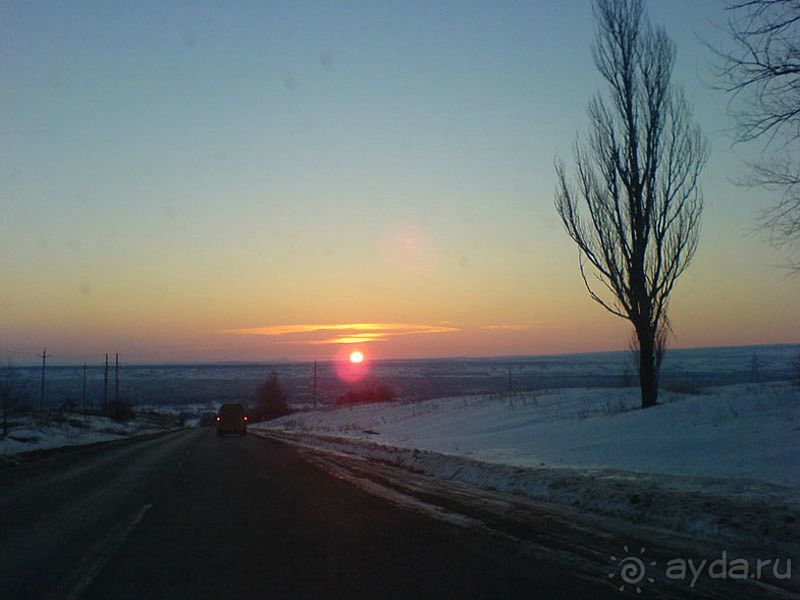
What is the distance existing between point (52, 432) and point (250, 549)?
4588 centimetres

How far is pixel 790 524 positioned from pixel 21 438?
139 feet

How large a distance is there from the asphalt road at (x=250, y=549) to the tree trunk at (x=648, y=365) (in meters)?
12.0

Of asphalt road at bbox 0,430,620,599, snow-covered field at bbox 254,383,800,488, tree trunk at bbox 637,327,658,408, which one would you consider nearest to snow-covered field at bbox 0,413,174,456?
snow-covered field at bbox 254,383,800,488

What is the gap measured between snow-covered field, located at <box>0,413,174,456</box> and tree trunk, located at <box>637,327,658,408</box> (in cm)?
2544

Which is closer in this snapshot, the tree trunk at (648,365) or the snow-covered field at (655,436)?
the snow-covered field at (655,436)

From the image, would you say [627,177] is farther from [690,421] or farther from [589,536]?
[589,536]

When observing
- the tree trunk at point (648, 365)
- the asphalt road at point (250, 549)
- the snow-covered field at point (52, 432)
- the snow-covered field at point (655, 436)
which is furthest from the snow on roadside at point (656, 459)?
the snow-covered field at point (52, 432)

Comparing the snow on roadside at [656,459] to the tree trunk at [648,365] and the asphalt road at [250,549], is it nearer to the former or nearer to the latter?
the tree trunk at [648,365]

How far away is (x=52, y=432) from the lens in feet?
161

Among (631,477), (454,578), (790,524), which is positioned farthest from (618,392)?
(454,578)

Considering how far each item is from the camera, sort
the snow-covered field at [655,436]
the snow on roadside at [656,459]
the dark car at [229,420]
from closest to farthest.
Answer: the snow on roadside at [656,459] < the snow-covered field at [655,436] < the dark car at [229,420]

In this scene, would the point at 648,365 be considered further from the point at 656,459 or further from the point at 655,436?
the point at 656,459

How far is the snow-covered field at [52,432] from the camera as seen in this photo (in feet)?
123

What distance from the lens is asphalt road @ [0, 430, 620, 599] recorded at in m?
6.87
